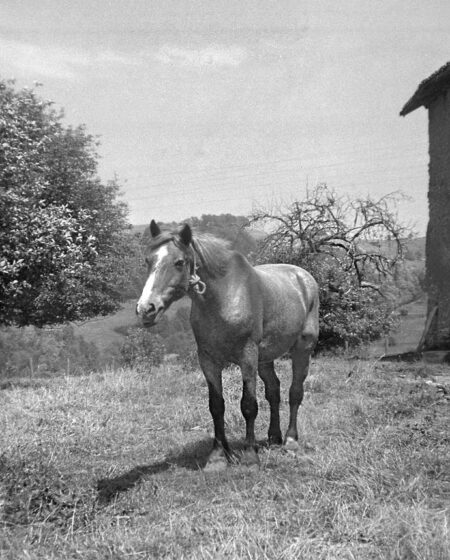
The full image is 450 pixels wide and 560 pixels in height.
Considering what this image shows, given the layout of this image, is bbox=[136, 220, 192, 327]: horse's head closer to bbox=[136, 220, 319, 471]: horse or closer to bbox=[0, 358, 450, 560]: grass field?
bbox=[136, 220, 319, 471]: horse

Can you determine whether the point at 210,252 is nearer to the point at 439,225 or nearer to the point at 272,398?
the point at 272,398

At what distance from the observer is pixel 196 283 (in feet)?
19.4

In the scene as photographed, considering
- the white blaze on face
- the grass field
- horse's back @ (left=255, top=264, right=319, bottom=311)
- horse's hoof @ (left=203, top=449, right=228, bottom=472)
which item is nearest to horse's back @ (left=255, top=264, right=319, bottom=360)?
horse's back @ (left=255, top=264, right=319, bottom=311)

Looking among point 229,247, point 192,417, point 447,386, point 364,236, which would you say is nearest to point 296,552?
point 229,247

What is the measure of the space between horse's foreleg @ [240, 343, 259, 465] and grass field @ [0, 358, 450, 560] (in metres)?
0.24

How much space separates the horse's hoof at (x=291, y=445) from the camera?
7105mm

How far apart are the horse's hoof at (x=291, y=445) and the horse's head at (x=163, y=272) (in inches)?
104

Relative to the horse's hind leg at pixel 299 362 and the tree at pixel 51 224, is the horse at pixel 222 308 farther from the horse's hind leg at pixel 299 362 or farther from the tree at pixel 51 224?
the tree at pixel 51 224

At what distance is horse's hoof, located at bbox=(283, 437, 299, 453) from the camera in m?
7.11

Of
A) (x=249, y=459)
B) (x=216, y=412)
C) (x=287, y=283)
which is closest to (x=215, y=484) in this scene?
(x=249, y=459)

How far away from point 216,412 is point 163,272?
1.92m

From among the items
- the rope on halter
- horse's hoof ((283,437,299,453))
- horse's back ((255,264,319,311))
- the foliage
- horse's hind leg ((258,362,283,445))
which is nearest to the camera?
the rope on halter

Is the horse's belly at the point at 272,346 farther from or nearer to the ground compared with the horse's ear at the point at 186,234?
nearer to the ground

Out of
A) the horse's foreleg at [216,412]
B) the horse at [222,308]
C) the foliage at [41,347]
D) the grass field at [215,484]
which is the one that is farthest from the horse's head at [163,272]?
the foliage at [41,347]
